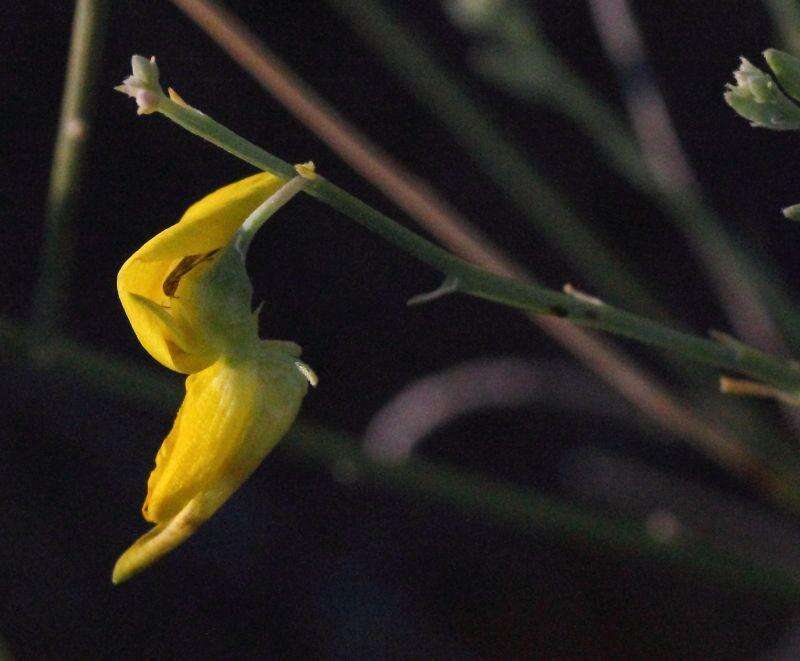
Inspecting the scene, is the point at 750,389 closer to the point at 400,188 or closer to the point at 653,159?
the point at 400,188

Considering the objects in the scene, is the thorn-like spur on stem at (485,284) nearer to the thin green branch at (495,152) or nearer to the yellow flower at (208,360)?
the yellow flower at (208,360)

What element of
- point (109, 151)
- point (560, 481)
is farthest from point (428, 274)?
point (109, 151)

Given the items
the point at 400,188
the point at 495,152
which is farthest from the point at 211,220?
the point at 495,152

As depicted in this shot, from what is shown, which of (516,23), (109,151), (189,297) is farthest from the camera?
(109,151)

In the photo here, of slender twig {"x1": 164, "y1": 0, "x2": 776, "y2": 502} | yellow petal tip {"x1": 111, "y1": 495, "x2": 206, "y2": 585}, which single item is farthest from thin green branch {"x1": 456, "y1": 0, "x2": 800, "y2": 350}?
yellow petal tip {"x1": 111, "y1": 495, "x2": 206, "y2": 585}

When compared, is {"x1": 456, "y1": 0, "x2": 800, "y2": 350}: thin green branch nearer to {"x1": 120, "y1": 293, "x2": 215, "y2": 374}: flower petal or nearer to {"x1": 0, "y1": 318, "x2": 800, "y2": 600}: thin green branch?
{"x1": 0, "y1": 318, "x2": 800, "y2": 600}: thin green branch

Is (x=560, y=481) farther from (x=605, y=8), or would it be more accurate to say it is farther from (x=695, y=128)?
(x=605, y=8)
